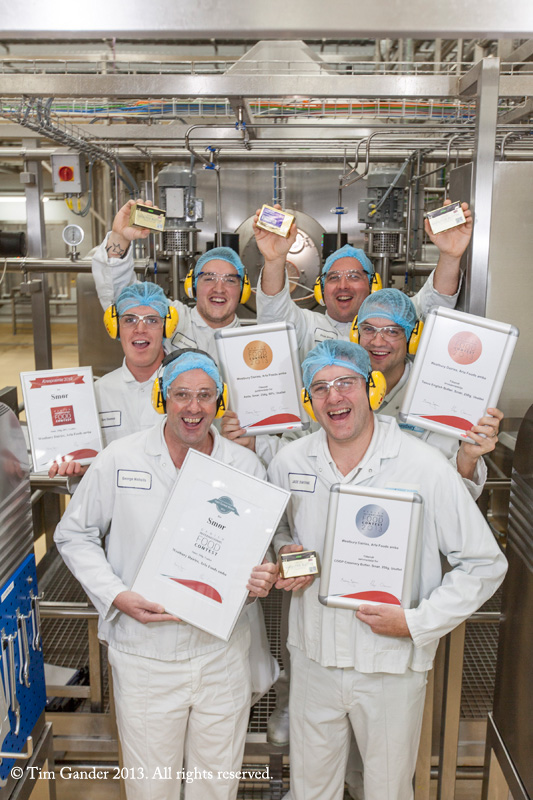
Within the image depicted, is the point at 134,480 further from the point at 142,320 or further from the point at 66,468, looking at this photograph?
the point at 142,320

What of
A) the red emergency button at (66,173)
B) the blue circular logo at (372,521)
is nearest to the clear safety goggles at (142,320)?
the blue circular logo at (372,521)

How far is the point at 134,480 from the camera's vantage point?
1.82 metres

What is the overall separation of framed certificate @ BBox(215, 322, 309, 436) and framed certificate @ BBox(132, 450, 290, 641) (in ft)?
1.52

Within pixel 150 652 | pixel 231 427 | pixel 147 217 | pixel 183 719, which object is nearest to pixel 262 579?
pixel 150 652

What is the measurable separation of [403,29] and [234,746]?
1.75 metres

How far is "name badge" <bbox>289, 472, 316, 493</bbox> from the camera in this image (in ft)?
5.98

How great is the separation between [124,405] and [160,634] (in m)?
0.86

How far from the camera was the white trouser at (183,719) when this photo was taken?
5.82 ft

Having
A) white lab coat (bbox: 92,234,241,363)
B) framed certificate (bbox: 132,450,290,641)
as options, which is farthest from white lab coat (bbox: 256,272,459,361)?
framed certificate (bbox: 132,450,290,641)

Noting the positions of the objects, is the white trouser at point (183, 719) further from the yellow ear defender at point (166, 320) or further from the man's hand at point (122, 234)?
the man's hand at point (122, 234)

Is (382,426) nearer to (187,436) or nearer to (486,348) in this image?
(486,348)

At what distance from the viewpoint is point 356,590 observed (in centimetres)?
170

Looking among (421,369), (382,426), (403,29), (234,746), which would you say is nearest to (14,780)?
(234,746)

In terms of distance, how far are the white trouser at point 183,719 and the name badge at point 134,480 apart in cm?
45
